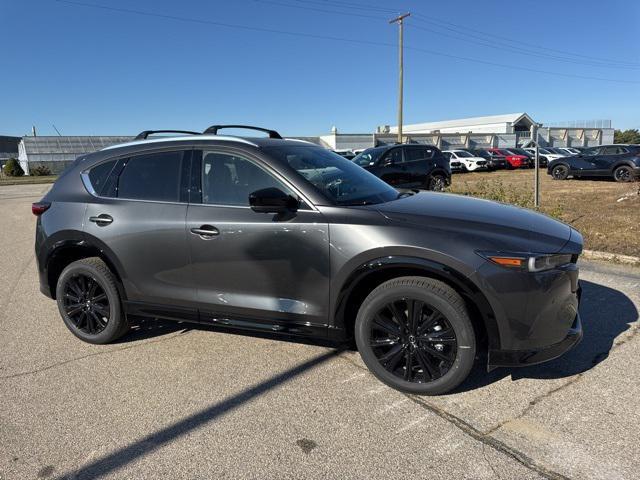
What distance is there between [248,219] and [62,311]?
220 cm

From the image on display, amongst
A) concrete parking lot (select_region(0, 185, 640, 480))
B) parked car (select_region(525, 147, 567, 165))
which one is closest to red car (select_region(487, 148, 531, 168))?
parked car (select_region(525, 147, 567, 165))

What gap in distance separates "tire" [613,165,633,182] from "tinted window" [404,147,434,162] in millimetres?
8402

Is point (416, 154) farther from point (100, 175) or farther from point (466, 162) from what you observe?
point (466, 162)

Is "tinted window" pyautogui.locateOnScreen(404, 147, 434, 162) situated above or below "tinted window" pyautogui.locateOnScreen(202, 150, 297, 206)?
→ above

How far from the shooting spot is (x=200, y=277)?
148 inches

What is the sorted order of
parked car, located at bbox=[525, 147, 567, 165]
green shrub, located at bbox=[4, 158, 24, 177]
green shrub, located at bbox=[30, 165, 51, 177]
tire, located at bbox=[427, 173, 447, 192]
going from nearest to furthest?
tire, located at bbox=[427, 173, 447, 192]
parked car, located at bbox=[525, 147, 567, 165]
green shrub, located at bbox=[4, 158, 24, 177]
green shrub, located at bbox=[30, 165, 51, 177]

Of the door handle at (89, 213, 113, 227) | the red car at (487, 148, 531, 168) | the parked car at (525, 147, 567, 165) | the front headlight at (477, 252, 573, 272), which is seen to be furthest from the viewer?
the parked car at (525, 147, 567, 165)

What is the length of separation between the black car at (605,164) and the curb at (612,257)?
13.6m

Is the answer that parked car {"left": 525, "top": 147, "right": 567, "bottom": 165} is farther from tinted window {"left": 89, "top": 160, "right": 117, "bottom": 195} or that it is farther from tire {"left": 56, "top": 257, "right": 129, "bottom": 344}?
tire {"left": 56, "top": 257, "right": 129, "bottom": 344}

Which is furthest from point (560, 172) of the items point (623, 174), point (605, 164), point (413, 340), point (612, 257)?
point (413, 340)

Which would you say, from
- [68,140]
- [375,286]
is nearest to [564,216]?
[375,286]

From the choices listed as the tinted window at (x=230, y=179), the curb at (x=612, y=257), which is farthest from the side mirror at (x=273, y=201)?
the curb at (x=612, y=257)

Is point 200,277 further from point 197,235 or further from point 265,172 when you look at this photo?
point 265,172

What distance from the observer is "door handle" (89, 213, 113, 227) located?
4066mm
